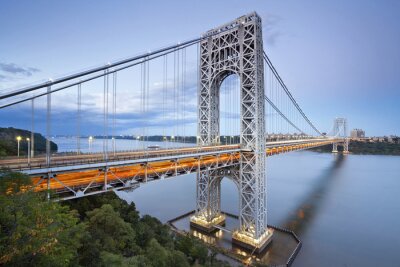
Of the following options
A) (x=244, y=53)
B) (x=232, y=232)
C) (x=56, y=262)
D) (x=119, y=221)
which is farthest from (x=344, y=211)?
(x=56, y=262)

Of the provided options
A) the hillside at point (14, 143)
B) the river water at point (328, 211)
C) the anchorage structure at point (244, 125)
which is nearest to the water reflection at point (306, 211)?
the river water at point (328, 211)

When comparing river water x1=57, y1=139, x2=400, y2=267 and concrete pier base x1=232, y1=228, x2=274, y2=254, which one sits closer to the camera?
concrete pier base x1=232, y1=228, x2=274, y2=254

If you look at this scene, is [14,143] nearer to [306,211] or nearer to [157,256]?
[157,256]

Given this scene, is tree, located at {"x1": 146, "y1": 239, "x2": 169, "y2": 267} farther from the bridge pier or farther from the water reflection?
the water reflection

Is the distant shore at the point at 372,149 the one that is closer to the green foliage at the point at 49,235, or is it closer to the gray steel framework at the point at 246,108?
the gray steel framework at the point at 246,108

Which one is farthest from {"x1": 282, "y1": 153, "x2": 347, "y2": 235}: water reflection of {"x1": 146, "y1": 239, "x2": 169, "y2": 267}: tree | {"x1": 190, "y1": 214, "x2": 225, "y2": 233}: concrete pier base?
{"x1": 146, "y1": 239, "x2": 169, "y2": 267}: tree

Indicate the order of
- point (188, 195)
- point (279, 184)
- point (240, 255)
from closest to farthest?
1. point (240, 255)
2. point (188, 195)
3. point (279, 184)

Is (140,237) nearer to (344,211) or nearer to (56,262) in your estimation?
(56,262)
